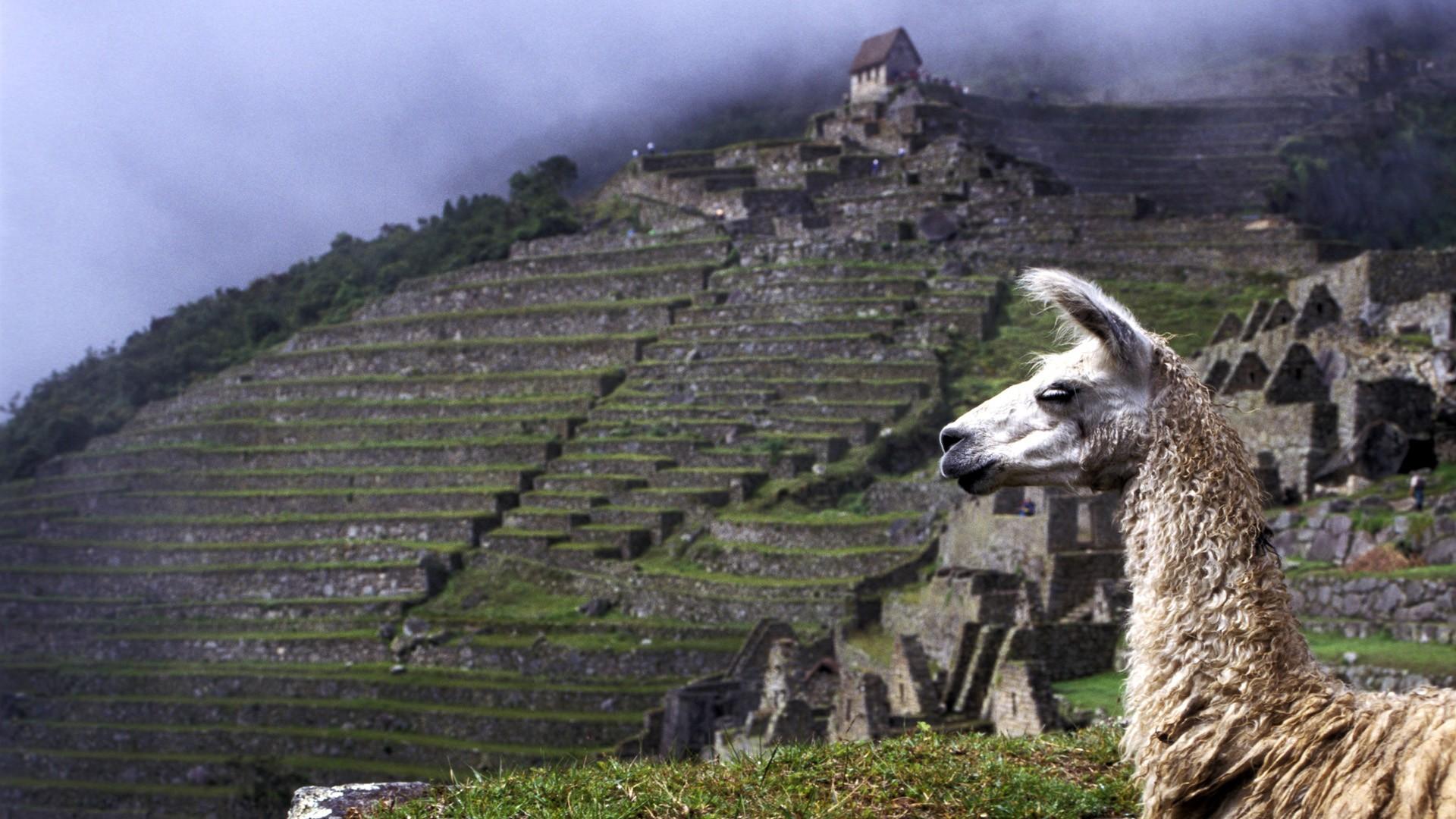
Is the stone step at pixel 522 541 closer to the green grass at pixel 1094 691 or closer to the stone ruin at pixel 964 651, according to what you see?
the stone ruin at pixel 964 651

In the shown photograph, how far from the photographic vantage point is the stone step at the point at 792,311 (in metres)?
33.8

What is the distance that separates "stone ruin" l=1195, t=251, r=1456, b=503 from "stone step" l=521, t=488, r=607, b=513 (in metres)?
11.5

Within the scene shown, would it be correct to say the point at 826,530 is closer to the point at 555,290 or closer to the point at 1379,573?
the point at 1379,573

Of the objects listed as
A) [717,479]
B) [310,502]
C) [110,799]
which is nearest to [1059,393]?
[717,479]

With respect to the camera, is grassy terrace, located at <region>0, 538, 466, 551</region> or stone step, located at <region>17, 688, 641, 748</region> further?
grassy terrace, located at <region>0, 538, 466, 551</region>

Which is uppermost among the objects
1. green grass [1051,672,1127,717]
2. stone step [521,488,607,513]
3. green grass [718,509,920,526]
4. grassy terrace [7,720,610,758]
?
stone step [521,488,607,513]

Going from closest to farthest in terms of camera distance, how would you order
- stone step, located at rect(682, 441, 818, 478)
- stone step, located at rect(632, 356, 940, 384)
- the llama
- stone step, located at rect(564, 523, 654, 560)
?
the llama → stone step, located at rect(564, 523, 654, 560) → stone step, located at rect(682, 441, 818, 478) → stone step, located at rect(632, 356, 940, 384)

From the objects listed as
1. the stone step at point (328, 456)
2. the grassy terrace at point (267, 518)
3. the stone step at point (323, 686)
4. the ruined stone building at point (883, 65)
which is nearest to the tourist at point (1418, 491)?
the stone step at point (323, 686)

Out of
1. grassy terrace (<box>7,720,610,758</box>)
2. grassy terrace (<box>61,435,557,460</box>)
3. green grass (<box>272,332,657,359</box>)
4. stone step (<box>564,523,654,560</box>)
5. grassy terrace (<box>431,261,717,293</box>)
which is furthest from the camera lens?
grassy terrace (<box>431,261,717,293</box>)

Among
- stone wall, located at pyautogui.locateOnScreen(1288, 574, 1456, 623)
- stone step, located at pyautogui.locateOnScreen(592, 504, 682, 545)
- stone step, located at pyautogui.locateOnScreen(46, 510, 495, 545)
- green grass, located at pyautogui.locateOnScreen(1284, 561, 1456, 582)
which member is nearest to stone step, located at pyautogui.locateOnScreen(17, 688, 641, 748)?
stone step, located at pyautogui.locateOnScreen(46, 510, 495, 545)

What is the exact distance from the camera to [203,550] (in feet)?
111

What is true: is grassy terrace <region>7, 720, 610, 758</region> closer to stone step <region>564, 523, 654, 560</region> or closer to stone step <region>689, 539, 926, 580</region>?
stone step <region>689, 539, 926, 580</region>

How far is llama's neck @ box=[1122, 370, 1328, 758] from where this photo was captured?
3.41m

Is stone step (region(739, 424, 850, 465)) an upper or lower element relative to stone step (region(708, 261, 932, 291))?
lower
